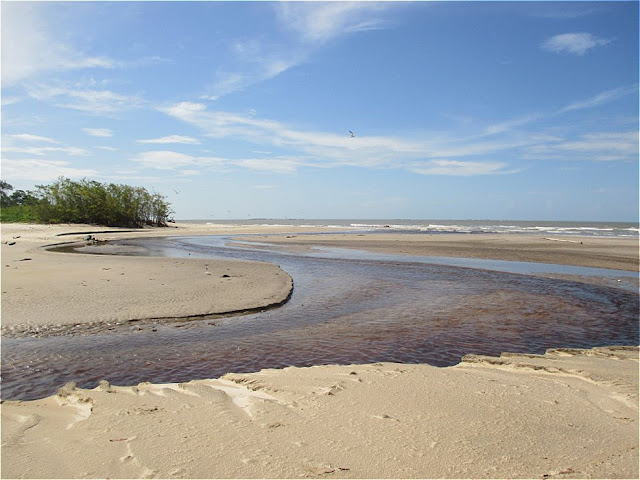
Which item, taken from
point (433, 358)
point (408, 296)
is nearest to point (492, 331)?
point (433, 358)

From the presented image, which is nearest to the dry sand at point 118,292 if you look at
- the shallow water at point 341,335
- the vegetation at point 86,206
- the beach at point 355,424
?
the shallow water at point 341,335

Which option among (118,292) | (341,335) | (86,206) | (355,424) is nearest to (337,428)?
(355,424)

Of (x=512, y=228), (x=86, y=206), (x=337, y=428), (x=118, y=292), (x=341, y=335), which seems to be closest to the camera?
(x=337, y=428)

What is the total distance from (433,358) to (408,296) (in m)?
5.94

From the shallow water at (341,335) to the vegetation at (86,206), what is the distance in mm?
53462

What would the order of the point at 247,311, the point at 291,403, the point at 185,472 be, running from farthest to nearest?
1. the point at 247,311
2. the point at 291,403
3. the point at 185,472

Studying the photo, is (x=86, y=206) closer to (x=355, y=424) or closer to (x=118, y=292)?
(x=118, y=292)

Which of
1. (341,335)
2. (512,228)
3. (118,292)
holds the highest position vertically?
(512,228)

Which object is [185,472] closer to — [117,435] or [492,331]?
[117,435]

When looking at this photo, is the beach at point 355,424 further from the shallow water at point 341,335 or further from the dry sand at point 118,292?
the dry sand at point 118,292

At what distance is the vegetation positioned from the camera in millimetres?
54031

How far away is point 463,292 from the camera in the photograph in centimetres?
1378

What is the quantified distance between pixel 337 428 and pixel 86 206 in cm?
6313

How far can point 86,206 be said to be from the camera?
57.0 meters
